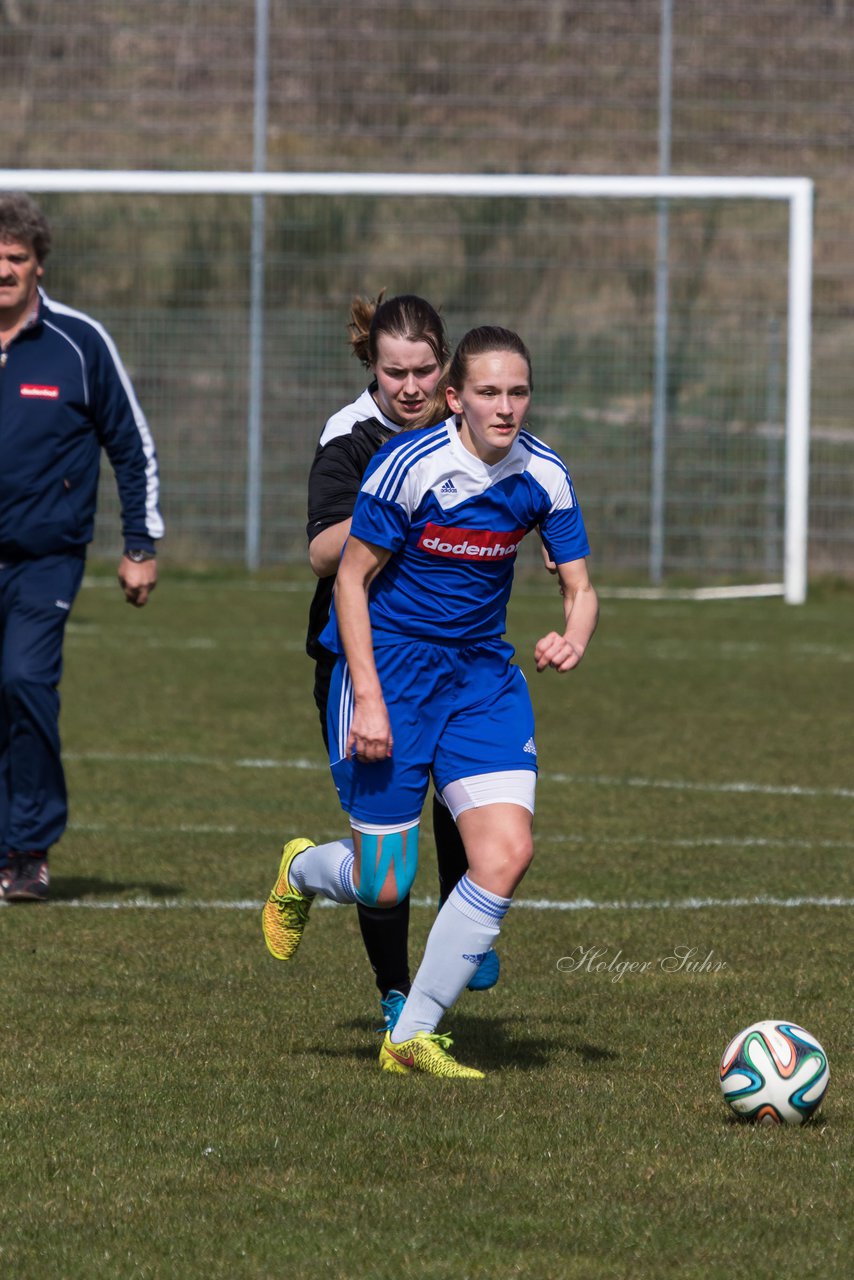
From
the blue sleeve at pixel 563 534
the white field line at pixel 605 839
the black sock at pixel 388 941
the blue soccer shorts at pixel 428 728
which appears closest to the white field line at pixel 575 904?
the white field line at pixel 605 839

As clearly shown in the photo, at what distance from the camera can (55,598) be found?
23.5 feet

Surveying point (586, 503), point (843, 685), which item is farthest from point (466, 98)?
point (843, 685)

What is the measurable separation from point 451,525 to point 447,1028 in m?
1.37

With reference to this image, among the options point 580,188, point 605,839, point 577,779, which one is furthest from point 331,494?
point 580,188

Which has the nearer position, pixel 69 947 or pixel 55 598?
pixel 69 947

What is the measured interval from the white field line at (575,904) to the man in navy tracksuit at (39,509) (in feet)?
1.03

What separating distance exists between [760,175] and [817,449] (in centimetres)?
316

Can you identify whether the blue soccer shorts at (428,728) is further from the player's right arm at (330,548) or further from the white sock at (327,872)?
the player's right arm at (330,548)

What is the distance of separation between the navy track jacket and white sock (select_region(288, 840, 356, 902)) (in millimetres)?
2101

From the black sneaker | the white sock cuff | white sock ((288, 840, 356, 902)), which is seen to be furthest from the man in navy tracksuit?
the white sock cuff

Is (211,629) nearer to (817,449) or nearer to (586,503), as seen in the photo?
(586,503)

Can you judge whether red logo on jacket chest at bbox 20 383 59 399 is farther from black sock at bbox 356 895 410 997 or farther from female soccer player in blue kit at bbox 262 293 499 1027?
black sock at bbox 356 895 410 997

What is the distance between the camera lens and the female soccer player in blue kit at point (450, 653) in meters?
4.79

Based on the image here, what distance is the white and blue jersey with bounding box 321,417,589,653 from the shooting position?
481 centimetres
